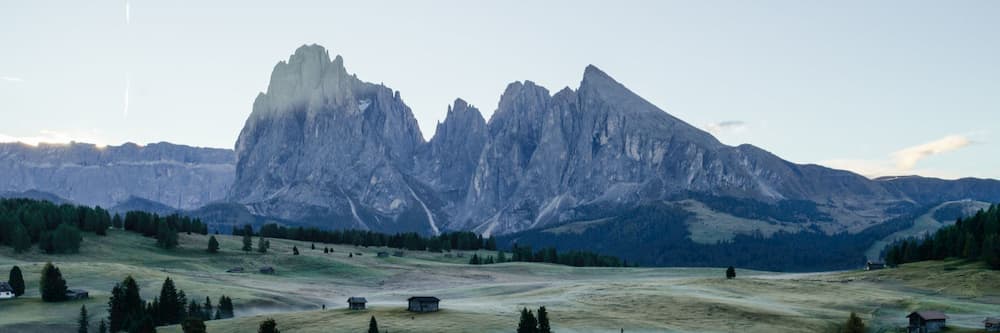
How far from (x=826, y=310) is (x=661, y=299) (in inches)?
870

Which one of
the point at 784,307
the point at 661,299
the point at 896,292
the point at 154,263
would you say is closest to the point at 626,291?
the point at 661,299

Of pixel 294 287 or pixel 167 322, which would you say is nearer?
pixel 167 322

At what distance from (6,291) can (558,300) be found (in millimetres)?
80699

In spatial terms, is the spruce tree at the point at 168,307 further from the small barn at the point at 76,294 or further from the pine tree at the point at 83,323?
the small barn at the point at 76,294

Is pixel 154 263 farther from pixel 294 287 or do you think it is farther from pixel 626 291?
pixel 626 291

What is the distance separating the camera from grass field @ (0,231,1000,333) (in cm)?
11100

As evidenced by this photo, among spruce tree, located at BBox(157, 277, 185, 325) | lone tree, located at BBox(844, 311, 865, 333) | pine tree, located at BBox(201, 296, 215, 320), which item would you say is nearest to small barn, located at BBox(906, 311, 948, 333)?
lone tree, located at BBox(844, 311, 865, 333)

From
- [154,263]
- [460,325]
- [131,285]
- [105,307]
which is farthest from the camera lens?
[154,263]

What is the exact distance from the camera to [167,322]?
121 metres

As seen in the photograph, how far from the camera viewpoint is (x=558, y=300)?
136m

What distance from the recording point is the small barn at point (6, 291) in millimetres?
137500

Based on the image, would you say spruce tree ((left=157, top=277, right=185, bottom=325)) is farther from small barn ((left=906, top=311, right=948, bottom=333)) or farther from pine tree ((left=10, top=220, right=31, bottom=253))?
small barn ((left=906, top=311, right=948, bottom=333))

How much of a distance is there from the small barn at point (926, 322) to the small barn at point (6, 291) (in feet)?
400

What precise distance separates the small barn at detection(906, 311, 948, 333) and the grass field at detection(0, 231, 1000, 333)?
406cm
